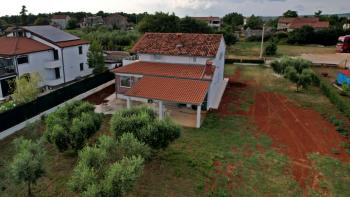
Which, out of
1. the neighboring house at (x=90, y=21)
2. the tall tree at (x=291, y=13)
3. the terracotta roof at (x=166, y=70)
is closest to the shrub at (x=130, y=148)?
the terracotta roof at (x=166, y=70)

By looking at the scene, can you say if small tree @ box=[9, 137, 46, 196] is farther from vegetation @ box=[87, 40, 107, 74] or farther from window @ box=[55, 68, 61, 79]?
vegetation @ box=[87, 40, 107, 74]

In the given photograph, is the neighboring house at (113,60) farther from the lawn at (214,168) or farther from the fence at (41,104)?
the lawn at (214,168)

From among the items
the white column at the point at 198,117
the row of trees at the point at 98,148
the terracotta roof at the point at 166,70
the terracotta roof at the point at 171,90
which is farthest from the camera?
the terracotta roof at the point at 166,70

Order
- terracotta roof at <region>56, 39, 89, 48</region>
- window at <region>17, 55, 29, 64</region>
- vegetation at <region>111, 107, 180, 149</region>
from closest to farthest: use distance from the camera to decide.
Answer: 1. vegetation at <region>111, 107, 180, 149</region>
2. window at <region>17, 55, 29, 64</region>
3. terracotta roof at <region>56, 39, 89, 48</region>

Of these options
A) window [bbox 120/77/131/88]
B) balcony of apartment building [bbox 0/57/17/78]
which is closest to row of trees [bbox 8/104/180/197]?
window [bbox 120/77/131/88]

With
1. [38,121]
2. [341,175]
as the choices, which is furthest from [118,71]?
[341,175]

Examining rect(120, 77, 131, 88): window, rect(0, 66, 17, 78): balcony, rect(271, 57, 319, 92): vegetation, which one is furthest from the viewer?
rect(271, 57, 319, 92): vegetation
